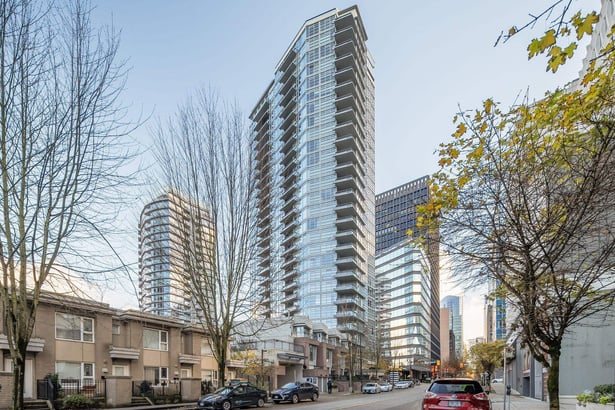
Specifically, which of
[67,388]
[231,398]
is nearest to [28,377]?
[67,388]

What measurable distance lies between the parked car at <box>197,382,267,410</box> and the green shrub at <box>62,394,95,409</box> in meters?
5.16

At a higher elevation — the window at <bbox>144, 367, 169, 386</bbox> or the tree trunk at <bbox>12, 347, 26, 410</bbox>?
the tree trunk at <bbox>12, 347, 26, 410</bbox>

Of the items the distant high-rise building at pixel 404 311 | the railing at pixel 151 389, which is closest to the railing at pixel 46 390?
the railing at pixel 151 389

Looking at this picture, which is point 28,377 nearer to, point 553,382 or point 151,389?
point 151,389

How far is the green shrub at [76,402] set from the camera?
20703 millimetres

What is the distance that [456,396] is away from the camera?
12.6 m

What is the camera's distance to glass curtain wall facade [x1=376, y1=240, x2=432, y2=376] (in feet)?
416

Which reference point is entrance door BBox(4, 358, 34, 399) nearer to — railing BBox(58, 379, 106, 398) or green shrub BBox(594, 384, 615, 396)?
railing BBox(58, 379, 106, 398)

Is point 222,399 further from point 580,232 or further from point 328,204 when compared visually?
point 328,204

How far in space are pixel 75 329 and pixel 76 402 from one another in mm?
5095

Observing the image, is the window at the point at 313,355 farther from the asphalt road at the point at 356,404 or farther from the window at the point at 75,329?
the window at the point at 75,329

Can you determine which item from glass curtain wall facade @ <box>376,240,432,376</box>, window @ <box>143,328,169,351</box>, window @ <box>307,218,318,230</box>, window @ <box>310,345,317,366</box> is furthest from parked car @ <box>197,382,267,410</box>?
glass curtain wall facade @ <box>376,240,432,376</box>

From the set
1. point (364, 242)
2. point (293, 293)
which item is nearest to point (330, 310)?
point (293, 293)

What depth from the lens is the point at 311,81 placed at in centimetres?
10669
